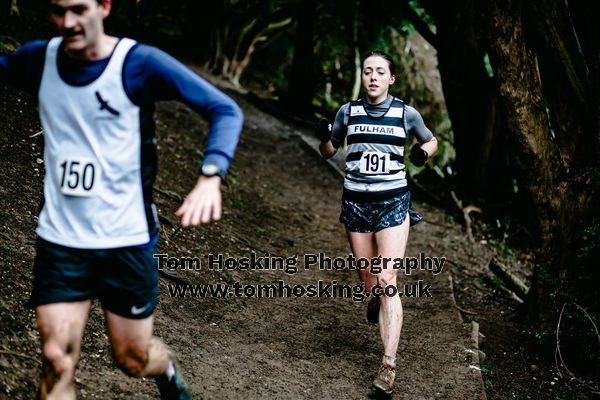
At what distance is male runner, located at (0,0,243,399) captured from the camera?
10.1ft

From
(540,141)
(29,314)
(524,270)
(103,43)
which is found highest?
(103,43)

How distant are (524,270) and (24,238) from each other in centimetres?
723

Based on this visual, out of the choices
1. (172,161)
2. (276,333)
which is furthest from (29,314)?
(172,161)

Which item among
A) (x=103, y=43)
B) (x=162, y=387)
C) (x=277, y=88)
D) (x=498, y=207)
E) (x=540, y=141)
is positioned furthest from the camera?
(x=277, y=88)

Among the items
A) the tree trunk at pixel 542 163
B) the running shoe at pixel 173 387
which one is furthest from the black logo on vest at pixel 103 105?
the tree trunk at pixel 542 163

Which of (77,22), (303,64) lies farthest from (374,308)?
(303,64)

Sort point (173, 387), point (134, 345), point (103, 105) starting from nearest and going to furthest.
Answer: point (103, 105), point (134, 345), point (173, 387)

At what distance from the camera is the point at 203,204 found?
9.65 feet

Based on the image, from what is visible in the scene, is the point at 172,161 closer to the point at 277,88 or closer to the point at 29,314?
the point at 29,314

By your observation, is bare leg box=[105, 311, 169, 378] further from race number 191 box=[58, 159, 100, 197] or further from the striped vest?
the striped vest

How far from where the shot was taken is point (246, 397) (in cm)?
495

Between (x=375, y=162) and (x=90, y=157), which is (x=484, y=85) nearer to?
(x=375, y=162)

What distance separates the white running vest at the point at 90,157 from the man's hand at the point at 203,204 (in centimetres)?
39

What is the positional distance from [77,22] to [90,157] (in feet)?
1.84
